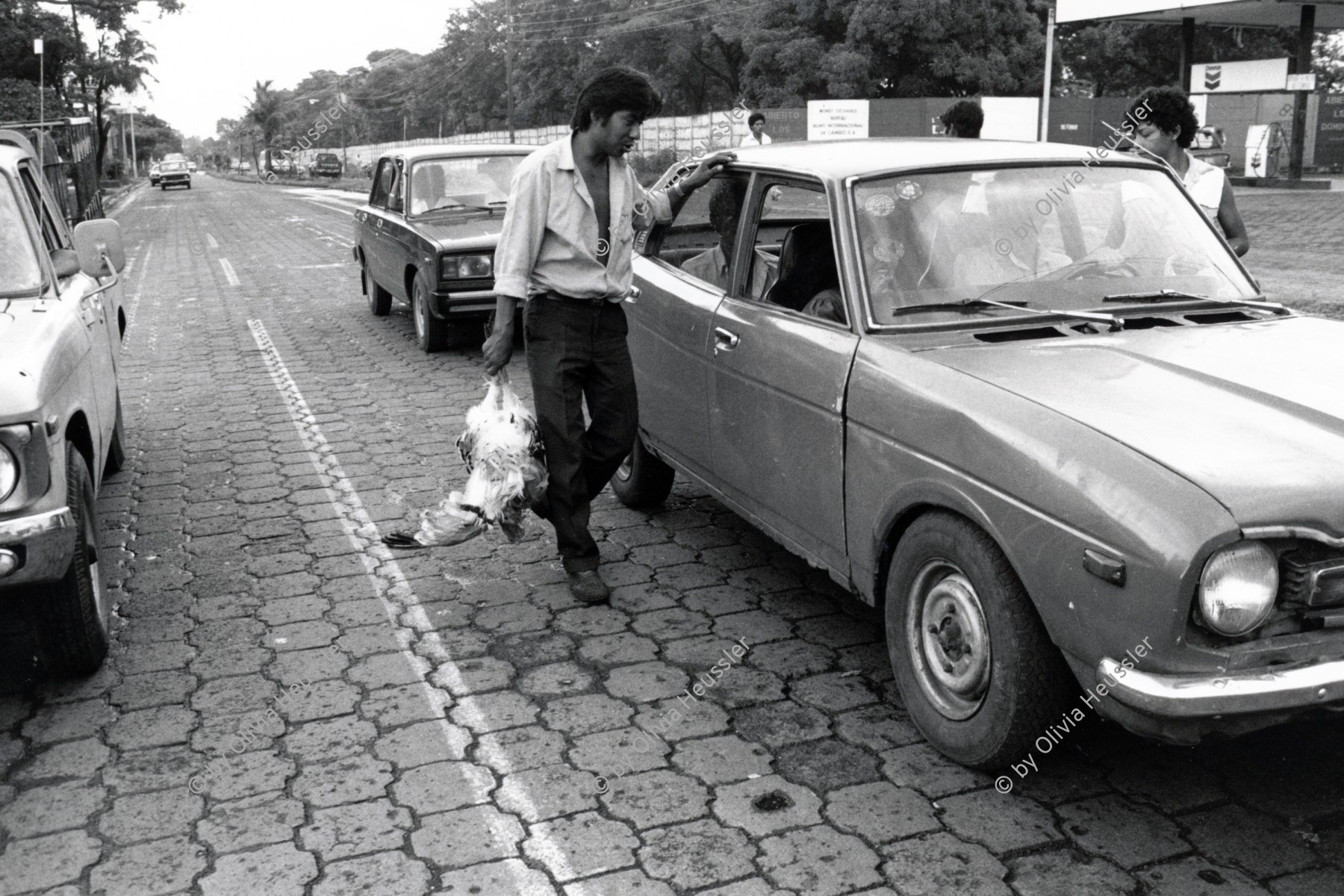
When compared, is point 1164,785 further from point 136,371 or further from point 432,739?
point 136,371

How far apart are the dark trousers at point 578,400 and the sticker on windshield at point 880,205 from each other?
1.17 m

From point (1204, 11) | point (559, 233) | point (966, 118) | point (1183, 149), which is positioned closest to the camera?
point (559, 233)

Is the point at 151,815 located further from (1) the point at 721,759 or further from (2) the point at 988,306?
(2) the point at 988,306

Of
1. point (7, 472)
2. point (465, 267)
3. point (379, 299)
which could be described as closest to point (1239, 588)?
point (7, 472)

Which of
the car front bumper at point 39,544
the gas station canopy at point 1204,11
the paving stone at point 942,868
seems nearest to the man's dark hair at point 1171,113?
the paving stone at point 942,868

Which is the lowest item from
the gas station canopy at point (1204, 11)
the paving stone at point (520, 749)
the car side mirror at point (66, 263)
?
the paving stone at point (520, 749)

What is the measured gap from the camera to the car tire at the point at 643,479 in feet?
19.8

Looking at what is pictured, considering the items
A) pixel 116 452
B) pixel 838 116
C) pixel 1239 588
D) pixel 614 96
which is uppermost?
pixel 838 116

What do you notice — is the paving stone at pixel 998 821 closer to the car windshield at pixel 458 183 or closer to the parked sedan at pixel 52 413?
the parked sedan at pixel 52 413

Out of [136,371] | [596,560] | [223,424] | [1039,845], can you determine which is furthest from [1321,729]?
[136,371]

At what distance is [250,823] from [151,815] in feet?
0.96

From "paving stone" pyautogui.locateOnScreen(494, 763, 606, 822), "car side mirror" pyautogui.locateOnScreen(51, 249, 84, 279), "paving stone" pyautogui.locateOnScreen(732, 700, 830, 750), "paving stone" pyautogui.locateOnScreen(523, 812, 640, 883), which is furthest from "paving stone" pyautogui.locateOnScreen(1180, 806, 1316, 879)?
"car side mirror" pyautogui.locateOnScreen(51, 249, 84, 279)

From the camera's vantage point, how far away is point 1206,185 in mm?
6109

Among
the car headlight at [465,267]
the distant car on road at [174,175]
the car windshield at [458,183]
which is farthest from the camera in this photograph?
the distant car on road at [174,175]
